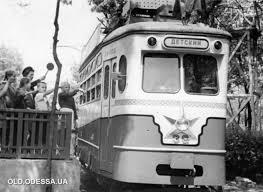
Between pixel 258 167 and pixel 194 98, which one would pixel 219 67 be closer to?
pixel 194 98

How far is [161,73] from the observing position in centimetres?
805

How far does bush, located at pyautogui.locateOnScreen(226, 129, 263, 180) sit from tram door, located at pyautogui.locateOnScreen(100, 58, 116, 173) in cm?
480

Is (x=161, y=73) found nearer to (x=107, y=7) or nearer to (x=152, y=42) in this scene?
(x=152, y=42)

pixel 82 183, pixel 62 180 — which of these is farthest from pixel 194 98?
pixel 82 183

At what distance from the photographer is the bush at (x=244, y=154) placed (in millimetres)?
12898

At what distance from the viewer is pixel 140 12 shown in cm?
1002

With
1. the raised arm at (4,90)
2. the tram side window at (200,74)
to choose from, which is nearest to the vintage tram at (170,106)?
the tram side window at (200,74)

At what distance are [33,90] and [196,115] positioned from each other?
3022mm

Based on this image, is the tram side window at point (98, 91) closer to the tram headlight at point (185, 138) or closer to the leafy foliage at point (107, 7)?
the tram headlight at point (185, 138)

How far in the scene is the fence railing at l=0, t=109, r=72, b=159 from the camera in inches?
314

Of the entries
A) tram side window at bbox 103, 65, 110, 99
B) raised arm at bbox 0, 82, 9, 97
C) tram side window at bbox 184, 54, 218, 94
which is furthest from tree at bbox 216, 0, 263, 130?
raised arm at bbox 0, 82, 9, 97

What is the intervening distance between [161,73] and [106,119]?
1664 mm

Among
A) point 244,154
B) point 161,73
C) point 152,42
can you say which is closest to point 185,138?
point 161,73

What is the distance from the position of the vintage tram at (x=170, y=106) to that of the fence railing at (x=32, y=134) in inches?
34.0
